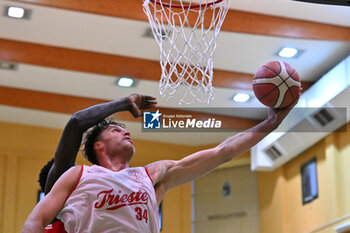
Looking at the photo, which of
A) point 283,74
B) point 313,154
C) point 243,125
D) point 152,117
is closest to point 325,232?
point 313,154

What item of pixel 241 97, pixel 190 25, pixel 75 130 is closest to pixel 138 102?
A: pixel 75 130

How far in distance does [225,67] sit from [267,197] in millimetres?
2814

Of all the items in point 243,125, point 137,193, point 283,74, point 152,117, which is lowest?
point 137,193

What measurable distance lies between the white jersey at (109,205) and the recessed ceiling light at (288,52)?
546 centimetres

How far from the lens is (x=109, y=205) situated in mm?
3143

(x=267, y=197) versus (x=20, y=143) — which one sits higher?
(x=20, y=143)

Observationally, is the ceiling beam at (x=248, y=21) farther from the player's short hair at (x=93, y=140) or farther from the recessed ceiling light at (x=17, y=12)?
the player's short hair at (x=93, y=140)

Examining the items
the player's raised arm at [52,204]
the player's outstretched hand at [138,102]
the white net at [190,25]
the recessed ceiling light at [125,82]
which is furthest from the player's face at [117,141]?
the recessed ceiling light at [125,82]

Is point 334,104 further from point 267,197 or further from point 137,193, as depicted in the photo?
point 137,193

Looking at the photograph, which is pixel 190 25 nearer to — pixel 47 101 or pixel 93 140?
pixel 47 101

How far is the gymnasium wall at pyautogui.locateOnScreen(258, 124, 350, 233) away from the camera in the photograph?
9062mm

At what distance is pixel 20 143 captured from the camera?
10328mm

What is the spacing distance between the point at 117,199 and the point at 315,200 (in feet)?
22.4

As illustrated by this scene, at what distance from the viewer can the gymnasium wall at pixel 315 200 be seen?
906 cm
